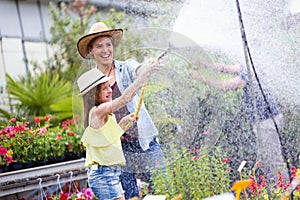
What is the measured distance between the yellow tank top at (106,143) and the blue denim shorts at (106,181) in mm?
54

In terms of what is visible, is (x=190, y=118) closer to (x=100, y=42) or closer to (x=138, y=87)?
(x=138, y=87)

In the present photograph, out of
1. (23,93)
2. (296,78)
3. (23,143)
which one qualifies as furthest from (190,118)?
(23,93)

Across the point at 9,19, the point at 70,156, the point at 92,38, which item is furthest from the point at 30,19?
the point at 92,38

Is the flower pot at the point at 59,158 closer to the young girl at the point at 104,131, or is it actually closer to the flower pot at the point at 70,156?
the flower pot at the point at 70,156

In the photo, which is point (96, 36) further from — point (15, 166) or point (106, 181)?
point (15, 166)

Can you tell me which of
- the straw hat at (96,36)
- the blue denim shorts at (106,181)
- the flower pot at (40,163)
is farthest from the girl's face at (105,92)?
the flower pot at (40,163)

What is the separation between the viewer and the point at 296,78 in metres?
3.06

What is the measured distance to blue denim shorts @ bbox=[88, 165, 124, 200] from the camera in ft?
9.95

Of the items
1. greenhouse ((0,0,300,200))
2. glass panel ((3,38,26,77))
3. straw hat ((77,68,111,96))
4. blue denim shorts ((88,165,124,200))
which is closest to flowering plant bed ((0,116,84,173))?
greenhouse ((0,0,300,200))

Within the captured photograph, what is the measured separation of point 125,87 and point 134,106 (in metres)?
0.11

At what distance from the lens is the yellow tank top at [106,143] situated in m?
2.85

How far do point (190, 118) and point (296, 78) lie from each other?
765 mm

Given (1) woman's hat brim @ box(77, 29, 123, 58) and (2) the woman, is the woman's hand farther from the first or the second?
(1) woman's hat brim @ box(77, 29, 123, 58)

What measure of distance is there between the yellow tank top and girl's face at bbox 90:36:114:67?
288 mm
